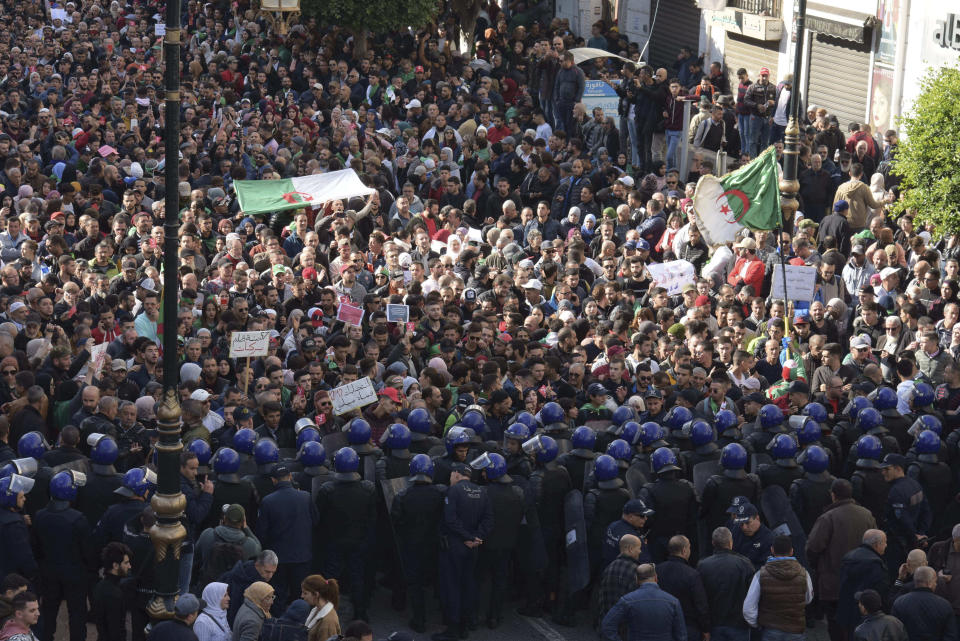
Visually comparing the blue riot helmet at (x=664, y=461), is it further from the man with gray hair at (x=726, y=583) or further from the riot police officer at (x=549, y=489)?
the man with gray hair at (x=726, y=583)

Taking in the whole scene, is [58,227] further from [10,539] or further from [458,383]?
[10,539]

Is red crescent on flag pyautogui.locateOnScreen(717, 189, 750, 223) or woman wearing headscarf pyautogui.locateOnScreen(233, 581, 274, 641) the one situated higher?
red crescent on flag pyautogui.locateOnScreen(717, 189, 750, 223)

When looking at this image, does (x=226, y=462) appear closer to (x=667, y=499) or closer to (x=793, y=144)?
(x=667, y=499)

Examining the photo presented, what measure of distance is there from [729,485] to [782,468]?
2.12 feet

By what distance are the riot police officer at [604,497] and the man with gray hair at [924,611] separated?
8.60 ft

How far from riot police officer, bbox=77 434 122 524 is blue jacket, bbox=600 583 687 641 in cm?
436

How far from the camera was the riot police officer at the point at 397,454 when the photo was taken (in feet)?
44.4

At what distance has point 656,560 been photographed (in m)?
13.2

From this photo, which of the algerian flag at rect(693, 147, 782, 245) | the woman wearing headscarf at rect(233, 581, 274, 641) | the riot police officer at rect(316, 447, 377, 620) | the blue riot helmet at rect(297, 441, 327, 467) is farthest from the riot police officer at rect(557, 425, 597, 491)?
the algerian flag at rect(693, 147, 782, 245)

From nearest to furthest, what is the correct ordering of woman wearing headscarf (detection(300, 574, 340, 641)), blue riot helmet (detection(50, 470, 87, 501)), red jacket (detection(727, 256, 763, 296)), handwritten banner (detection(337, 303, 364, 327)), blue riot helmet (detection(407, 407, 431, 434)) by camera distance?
1. woman wearing headscarf (detection(300, 574, 340, 641))
2. blue riot helmet (detection(50, 470, 87, 501))
3. blue riot helmet (detection(407, 407, 431, 434))
4. handwritten banner (detection(337, 303, 364, 327))
5. red jacket (detection(727, 256, 763, 296))

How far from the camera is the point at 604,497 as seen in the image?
13055 mm

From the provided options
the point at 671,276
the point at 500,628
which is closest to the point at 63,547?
the point at 500,628

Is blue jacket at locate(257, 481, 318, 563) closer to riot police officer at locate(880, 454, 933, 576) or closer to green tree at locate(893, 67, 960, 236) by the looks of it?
riot police officer at locate(880, 454, 933, 576)

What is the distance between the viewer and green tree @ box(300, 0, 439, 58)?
30.4 metres
